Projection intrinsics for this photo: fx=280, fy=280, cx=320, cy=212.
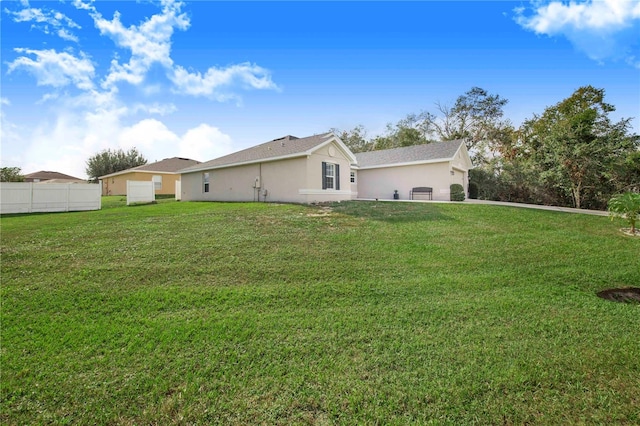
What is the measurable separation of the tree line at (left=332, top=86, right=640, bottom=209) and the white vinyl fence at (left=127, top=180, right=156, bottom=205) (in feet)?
78.1

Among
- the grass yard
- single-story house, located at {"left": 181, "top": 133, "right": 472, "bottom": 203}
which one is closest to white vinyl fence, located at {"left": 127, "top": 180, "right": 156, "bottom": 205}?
single-story house, located at {"left": 181, "top": 133, "right": 472, "bottom": 203}

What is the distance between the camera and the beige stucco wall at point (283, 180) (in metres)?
14.0

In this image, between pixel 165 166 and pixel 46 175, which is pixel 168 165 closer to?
pixel 165 166

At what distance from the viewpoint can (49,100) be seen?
1004 cm

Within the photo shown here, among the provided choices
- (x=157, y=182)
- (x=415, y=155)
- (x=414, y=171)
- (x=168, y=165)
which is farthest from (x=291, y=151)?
(x=168, y=165)

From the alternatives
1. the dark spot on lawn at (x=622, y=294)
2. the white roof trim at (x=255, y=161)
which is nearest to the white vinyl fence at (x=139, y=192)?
the white roof trim at (x=255, y=161)

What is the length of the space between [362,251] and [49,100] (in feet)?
40.4

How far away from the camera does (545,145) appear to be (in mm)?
17109

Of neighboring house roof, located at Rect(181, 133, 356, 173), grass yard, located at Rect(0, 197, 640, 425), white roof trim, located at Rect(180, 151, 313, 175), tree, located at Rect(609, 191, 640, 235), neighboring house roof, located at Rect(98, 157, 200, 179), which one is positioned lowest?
grass yard, located at Rect(0, 197, 640, 425)

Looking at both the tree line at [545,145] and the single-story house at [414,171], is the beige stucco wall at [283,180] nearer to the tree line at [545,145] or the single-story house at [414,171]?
the single-story house at [414,171]

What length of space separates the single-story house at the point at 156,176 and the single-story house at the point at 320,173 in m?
8.05

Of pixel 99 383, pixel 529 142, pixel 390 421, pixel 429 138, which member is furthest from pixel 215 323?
pixel 429 138

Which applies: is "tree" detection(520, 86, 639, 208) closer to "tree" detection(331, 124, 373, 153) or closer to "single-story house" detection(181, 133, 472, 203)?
"single-story house" detection(181, 133, 472, 203)

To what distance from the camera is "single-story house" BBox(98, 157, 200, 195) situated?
88.5 feet
